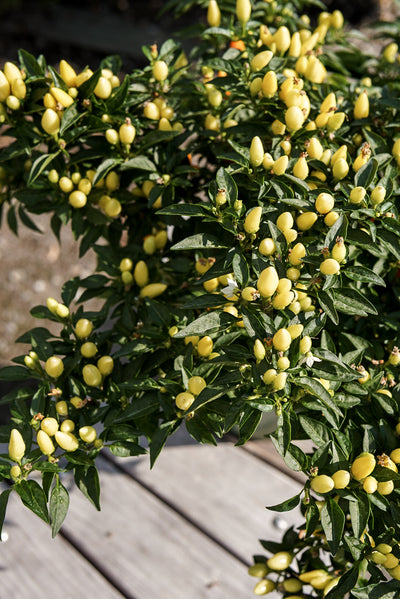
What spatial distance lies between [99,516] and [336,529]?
69 cm

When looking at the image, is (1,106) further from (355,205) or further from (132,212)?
(355,205)

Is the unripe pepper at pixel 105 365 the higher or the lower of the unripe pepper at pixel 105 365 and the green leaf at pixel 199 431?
the lower

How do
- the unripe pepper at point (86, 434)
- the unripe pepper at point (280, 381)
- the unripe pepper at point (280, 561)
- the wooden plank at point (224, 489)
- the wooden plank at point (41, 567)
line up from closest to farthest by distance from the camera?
the unripe pepper at point (280, 381) < the unripe pepper at point (86, 434) < the unripe pepper at point (280, 561) < the wooden plank at point (41, 567) < the wooden plank at point (224, 489)

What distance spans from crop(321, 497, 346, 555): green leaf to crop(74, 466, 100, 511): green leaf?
0.25 metres

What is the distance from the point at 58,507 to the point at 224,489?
67cm

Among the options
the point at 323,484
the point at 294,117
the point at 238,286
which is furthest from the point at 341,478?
the point at 294,117

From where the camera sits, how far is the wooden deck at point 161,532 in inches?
41.0

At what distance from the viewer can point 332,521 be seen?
23.6 inches

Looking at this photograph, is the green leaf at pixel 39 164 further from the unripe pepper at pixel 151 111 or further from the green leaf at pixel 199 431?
the green leaf at pixel 199 431

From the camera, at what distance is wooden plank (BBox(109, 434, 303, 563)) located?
1145 mm

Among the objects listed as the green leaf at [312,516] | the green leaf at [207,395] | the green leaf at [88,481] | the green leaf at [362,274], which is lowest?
the green leaf at [88,481]

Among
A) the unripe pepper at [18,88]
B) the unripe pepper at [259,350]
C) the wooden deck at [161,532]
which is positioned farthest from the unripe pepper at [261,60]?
the wooden deck at [161,532]

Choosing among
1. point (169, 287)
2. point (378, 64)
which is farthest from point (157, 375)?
point (378, 64)

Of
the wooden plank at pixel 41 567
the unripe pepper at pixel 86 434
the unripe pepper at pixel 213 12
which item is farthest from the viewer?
the wooden plank at pixel 41 567
